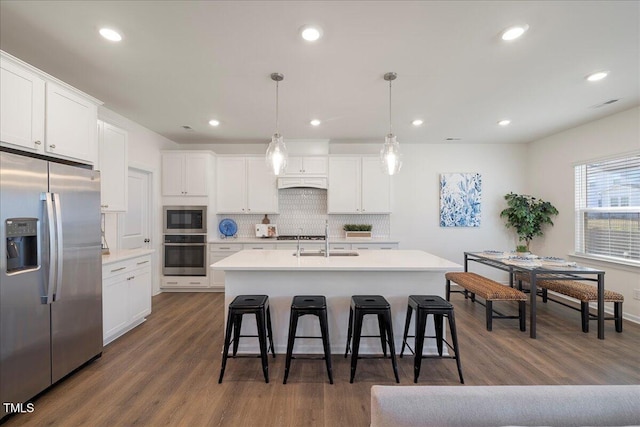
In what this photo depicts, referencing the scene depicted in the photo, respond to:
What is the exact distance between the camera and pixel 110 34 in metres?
2.11

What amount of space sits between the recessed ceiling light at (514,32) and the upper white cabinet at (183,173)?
438 cm

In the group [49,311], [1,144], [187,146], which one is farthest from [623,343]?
[187,146]

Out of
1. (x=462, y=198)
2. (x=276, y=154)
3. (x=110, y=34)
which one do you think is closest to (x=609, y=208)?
(x=462, y=198)

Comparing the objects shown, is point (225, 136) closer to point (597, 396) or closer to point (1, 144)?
point (1, 144)

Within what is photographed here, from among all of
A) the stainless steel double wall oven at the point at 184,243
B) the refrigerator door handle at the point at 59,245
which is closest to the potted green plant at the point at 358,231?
the stainless steel double wall oven at the point at 184,243

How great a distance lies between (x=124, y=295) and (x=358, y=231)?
11.7 ft

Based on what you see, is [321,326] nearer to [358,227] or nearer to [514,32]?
[514,32]

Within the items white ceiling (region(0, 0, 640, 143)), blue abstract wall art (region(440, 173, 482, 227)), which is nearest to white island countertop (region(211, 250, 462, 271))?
white ceiling (region(0, 0, 640, 143))

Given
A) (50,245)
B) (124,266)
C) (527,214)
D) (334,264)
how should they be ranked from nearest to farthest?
(50,245), (334,264), (124,266), (527,214)

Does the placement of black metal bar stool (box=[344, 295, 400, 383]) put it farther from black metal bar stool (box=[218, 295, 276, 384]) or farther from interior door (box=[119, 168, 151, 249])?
interior door (box=[119, 168, 151, 249])

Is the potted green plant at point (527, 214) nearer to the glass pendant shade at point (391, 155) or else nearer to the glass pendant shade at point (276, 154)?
the glass pendant shade at point (391, 155)

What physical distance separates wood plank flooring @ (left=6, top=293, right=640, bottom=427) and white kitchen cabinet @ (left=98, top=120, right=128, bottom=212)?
1.54 m

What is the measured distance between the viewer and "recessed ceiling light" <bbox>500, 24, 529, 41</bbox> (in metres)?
2.04

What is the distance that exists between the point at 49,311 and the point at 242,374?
1528 mm
